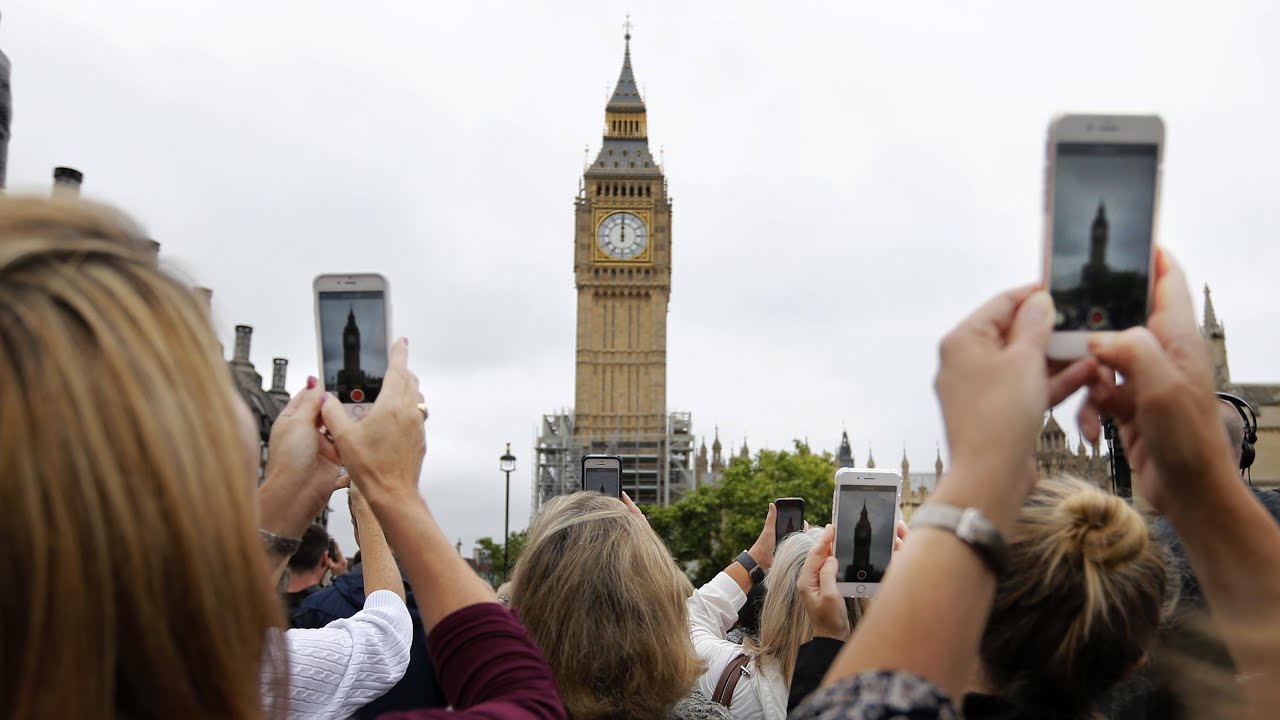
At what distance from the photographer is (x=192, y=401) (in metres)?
1.22

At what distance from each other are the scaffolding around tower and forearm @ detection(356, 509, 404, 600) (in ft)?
216

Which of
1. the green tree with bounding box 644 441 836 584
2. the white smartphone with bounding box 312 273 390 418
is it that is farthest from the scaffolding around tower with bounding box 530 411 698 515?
the white smartphone with bounding box 312 273 390 418

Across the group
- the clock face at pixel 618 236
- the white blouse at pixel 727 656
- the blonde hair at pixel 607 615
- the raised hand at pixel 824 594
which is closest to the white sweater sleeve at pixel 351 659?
the blonde hair at pixel 607 615

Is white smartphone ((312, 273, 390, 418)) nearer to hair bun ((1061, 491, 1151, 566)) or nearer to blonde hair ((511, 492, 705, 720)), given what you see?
blonde hair ((511, 492, 705, 720))

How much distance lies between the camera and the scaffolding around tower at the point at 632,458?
7025 centimetres

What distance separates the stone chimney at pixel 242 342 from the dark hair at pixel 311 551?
1741 inches

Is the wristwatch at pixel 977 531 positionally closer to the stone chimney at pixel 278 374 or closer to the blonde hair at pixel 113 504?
the blonde hair at pixel 113 504

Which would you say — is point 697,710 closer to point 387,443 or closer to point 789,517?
point 387,443

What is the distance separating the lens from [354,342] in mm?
2625

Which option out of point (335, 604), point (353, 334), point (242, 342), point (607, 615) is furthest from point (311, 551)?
point (242, 342)

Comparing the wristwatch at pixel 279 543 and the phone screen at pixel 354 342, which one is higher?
the phone screen at pixel 354 342

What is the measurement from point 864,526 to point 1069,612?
173 cm

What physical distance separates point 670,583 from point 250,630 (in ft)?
6.21

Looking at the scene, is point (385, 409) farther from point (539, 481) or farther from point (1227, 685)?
point (539, 481)
